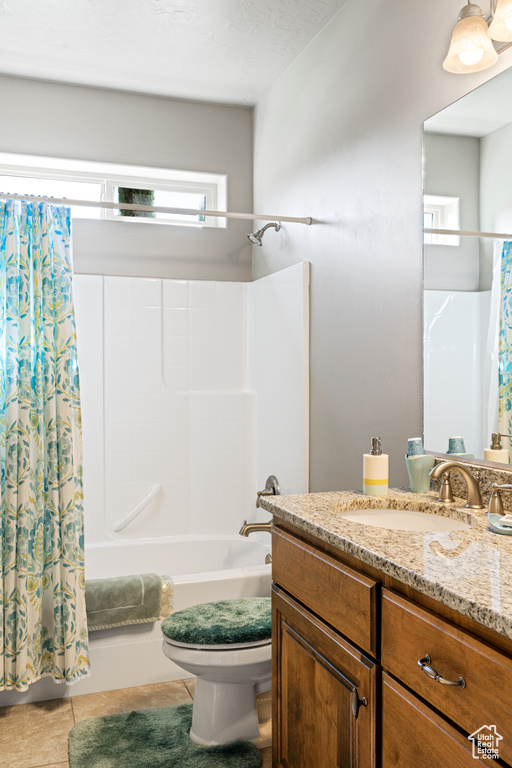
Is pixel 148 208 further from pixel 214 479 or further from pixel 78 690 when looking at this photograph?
pixel 78 690

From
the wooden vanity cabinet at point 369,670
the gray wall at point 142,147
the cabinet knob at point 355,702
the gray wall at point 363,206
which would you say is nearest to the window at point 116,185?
the gray wall at point 142,147

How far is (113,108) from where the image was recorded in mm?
3271

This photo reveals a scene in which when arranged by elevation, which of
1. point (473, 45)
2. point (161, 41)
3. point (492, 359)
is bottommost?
point (492, 359)

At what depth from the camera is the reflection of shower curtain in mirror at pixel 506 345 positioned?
154 centimetres

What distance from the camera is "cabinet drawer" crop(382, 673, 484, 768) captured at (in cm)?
91

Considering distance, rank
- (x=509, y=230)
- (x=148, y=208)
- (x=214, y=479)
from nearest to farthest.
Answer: (x=509, y=230)
(x=148, y=208)
(x=214, y=479)

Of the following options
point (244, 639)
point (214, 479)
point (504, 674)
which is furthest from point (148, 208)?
point (504, 674)

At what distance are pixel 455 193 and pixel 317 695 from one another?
1360 mm

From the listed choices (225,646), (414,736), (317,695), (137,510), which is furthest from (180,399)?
(414,736)

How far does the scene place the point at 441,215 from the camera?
1.79 metres

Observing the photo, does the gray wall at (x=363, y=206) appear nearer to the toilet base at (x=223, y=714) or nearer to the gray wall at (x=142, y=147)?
the gray wall at (x=142, y=147)

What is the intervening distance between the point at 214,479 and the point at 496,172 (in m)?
2.32

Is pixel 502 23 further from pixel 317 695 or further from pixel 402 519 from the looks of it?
pixel 317 695

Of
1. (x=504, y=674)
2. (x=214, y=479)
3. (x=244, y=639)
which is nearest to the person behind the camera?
(x=504, y=674)
